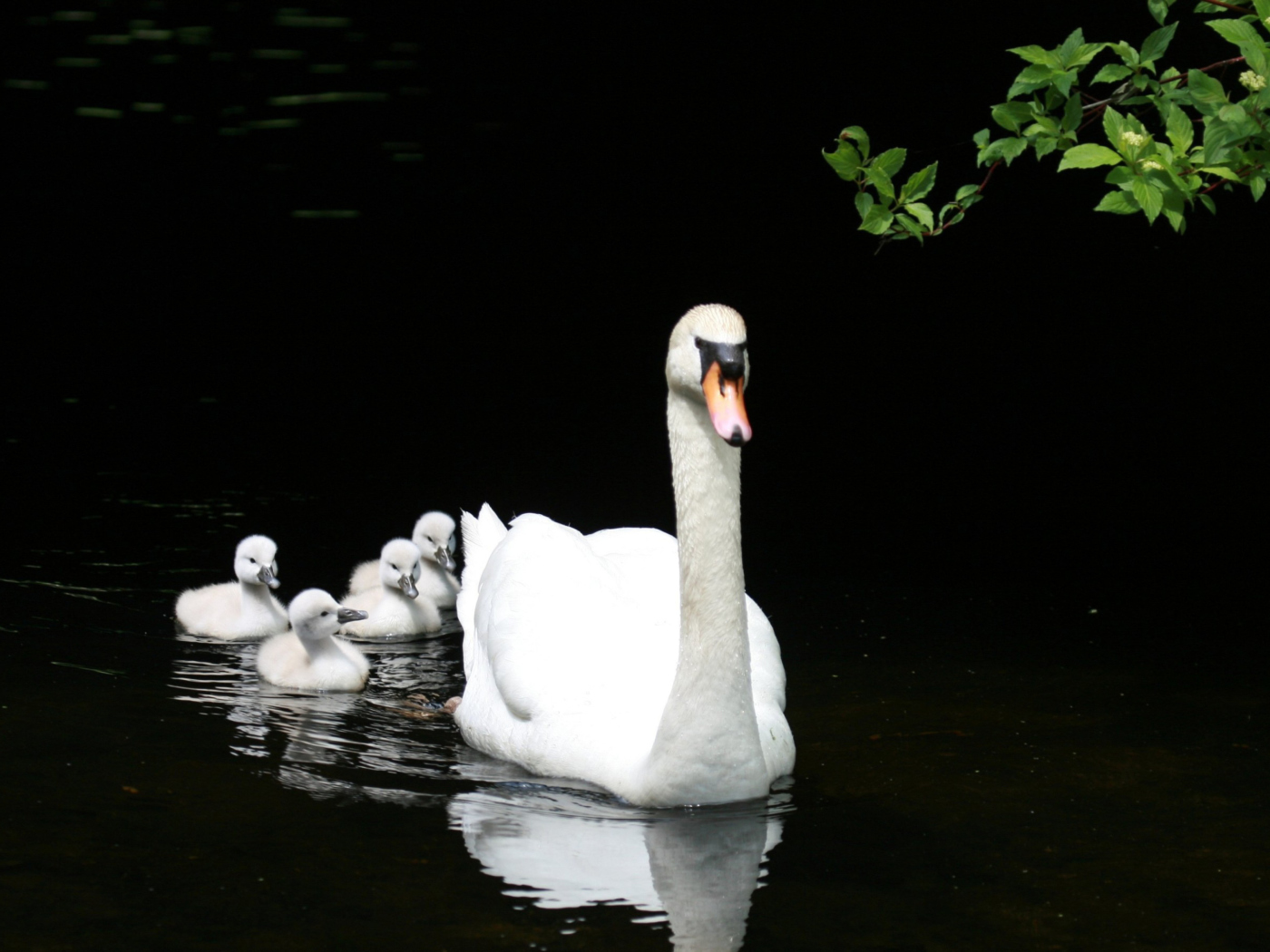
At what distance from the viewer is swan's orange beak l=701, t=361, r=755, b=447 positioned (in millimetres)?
5611

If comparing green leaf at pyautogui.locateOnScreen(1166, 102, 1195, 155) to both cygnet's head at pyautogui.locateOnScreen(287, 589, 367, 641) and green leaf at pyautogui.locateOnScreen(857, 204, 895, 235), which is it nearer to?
green leaf at pyautogui.locateOnScreen(857, 204, 895, 235)

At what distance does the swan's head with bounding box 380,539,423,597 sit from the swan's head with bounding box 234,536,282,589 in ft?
1.91

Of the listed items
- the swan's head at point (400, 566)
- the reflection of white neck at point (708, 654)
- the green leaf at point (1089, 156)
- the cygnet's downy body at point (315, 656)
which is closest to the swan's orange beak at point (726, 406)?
the reflection of white neck at point (708, 654)

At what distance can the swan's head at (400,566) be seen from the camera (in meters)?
9.28

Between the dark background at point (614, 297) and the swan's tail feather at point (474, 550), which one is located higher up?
the dark background at point (614, 297)

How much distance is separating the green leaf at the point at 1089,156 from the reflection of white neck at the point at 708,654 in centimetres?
154

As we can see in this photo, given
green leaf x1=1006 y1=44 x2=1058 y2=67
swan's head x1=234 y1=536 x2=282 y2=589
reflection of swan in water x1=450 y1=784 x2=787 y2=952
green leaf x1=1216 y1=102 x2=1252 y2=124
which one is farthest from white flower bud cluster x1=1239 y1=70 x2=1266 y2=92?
swan's head x1=234 y1=536 x2=282 y2=589

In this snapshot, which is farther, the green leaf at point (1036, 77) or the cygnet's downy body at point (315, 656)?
the cygnet's downy body at point (315, 656)

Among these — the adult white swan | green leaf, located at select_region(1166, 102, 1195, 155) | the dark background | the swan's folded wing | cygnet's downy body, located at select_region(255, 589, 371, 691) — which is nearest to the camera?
green leaf, located at select_region(1166, 102, 1195, 155)

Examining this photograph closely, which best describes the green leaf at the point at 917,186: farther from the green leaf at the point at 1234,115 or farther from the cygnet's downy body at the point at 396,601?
the cygnet's downy body at the point at 396,601

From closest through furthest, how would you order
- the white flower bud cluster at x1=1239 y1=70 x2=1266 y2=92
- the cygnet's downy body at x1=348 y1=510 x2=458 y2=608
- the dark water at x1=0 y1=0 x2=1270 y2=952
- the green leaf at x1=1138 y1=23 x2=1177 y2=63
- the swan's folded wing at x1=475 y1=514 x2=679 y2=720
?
1. the white flower bud cluster at x1=1239 y1=70 x2=1266 y2=92
2. the green leaf at x1=1138 y1=23 x2=1177 y2=63
3. the dark water at x1=0 y1=0 x2=1270 y2=952
4. the swan's folded wing at x1=475 y1=514 x2=679 y2=720
5. the cygnet's downy body at x1=348 y1=510 x2=458 y2=608

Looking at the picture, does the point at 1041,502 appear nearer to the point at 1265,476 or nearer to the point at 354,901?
the point at 1265,476

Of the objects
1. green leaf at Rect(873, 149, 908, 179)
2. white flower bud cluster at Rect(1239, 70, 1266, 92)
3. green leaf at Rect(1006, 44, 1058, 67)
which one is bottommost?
green leaf at Rect(873, 149, 908, 179)

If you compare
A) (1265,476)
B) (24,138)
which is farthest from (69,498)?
(24,138)
